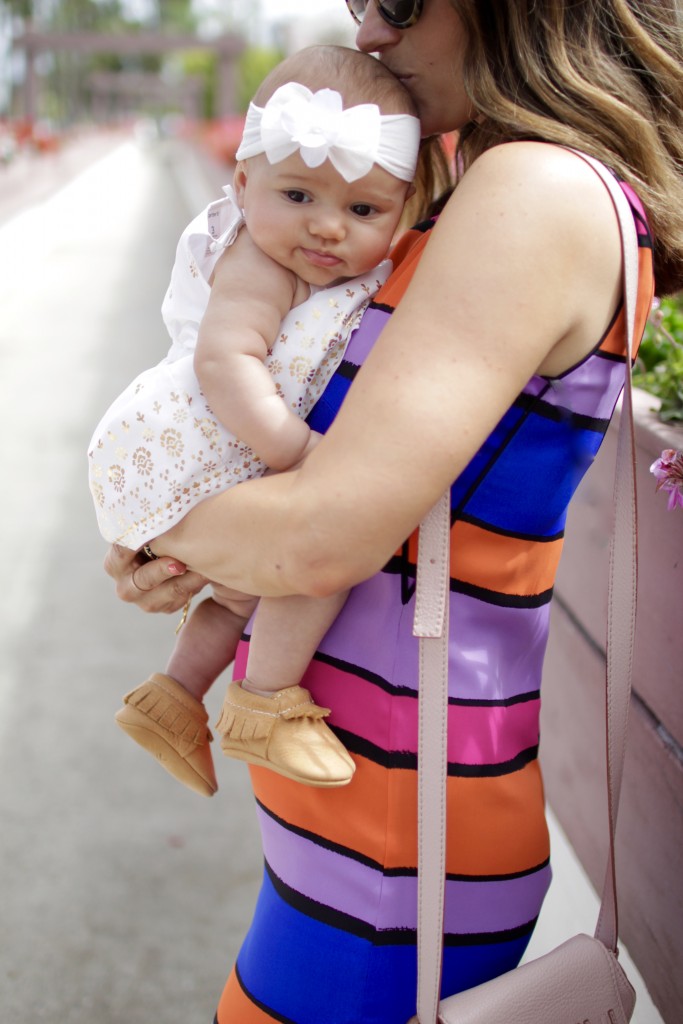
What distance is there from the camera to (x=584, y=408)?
3.83 feet

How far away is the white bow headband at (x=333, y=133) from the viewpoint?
49.0 inches

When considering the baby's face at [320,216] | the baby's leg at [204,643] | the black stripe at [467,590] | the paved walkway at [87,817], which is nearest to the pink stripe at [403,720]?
the black stripe at [467,590]

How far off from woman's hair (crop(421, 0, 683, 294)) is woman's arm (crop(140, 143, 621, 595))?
0.09 meters

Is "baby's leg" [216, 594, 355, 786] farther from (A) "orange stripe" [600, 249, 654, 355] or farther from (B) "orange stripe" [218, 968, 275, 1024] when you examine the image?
(A) "orange stripe" [600, 249, 654, 355]

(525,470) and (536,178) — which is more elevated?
(536,178)

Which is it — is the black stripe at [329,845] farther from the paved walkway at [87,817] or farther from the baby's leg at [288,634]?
the paved walkway at [87,817]

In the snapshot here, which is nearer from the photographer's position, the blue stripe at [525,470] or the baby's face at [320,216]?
the blue stripe at [525,470]

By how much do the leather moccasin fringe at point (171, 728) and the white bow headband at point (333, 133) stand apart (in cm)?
76

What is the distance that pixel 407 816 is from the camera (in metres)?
1.22

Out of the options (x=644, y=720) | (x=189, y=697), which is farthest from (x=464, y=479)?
(x=644, y=720)

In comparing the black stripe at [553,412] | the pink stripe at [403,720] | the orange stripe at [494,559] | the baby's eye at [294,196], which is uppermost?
the baby's eye at [294,196]

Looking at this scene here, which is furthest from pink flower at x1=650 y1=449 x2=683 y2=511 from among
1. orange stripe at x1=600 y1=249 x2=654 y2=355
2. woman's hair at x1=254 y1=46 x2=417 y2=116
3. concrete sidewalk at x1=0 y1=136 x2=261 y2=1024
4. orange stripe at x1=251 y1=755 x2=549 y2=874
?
concrete sidewalk at x1=0 y1=136 x2=261 y2=1024

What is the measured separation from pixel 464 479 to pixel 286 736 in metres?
0.36

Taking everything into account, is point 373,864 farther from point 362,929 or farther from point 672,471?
point 672,471
